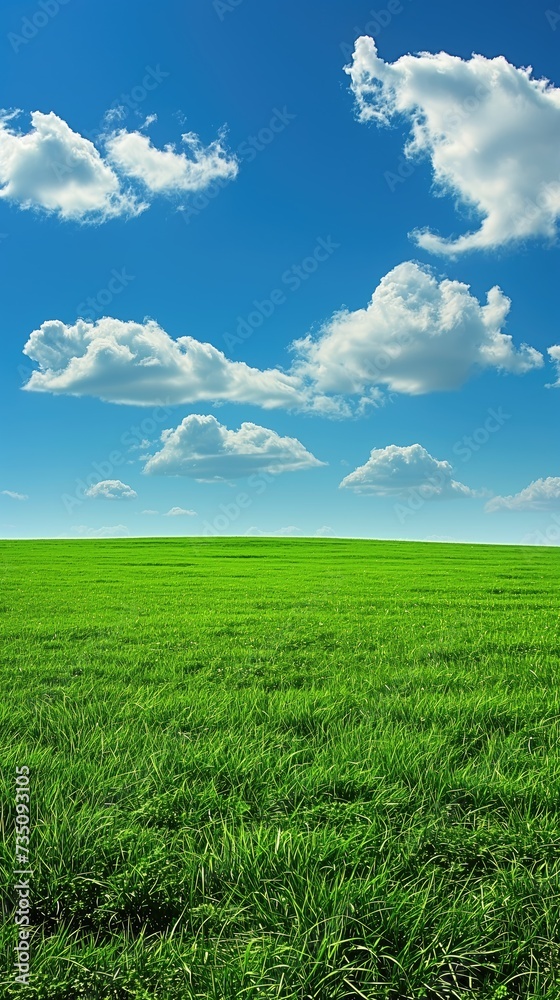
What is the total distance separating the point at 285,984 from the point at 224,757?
2178 mm

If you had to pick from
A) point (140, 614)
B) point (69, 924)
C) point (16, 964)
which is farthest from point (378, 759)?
point (140, 614)

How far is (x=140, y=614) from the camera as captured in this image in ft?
47.1

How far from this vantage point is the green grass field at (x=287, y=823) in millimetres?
2799

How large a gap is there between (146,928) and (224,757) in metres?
1.63

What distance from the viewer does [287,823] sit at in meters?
3.85

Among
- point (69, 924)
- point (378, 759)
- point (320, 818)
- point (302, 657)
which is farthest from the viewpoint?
point (302, 657)

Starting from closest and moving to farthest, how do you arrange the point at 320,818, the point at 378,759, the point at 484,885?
the point at 484,885 < the point at 320,818 < the point at 378,759

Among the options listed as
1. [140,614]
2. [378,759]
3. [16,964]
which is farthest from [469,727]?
[140,614]

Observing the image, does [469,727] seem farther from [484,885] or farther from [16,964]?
[16,964]

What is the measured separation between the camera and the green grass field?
2799mm

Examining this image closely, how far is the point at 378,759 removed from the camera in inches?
187

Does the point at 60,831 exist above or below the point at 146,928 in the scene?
above

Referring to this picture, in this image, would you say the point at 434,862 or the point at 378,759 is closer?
the point at 434,862

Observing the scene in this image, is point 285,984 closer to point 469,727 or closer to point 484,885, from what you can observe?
point 484,885
